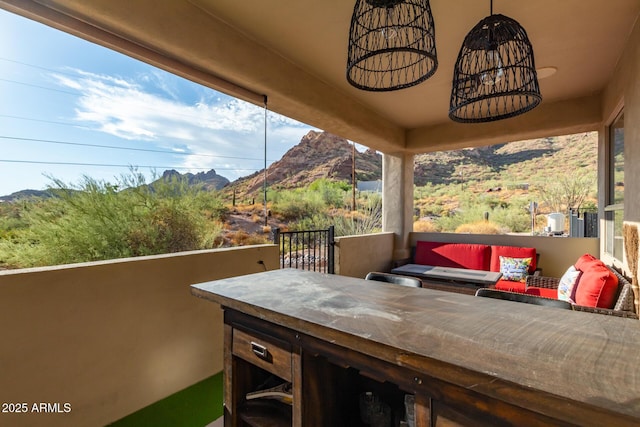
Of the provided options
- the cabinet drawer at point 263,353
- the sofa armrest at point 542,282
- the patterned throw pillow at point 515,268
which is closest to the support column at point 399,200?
the patterned throw pillow at point 515,268

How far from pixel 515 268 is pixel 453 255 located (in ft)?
2.49

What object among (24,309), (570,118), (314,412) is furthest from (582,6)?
(24,309)

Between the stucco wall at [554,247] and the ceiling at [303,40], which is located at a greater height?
the ceiling at [303,40]

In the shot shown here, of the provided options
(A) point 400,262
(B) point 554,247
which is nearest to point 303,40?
(A) point 400,262

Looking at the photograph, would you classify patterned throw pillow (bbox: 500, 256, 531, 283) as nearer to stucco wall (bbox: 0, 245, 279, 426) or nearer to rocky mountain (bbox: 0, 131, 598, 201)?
stucco wall (bbox: 0, 245, 279, 426)

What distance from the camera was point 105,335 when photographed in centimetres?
164

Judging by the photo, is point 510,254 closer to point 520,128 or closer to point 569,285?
point 569,285

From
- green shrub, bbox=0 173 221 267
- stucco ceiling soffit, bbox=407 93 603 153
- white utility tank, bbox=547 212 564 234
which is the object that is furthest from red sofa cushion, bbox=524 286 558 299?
green shrub, bbox=0 173 221 267

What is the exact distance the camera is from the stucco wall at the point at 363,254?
368 cm

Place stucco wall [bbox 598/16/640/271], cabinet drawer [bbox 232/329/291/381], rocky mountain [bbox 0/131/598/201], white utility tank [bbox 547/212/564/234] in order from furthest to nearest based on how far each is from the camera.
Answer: rocky mountain [bbox 0/131/598/201]
white utility tank [bbox 547/212/564/234]
stucco wall [bbox 598/16/640/271]
cabinet drawer [bbox 232/329/291/381]

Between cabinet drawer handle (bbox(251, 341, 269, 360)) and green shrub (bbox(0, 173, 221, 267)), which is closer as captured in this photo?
cabinet drawer handle (bbox(251, 341, 269, 360))

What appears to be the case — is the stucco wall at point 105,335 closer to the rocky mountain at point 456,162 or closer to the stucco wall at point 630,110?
the stucco wall at point 630,110

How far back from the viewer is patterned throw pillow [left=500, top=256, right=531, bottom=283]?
361cm

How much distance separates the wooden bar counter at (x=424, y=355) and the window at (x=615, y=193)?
253 cm
